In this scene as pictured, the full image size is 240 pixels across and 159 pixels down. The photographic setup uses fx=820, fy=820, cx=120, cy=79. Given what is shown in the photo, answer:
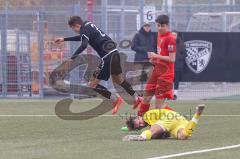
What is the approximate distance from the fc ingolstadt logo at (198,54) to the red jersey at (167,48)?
31.6ft

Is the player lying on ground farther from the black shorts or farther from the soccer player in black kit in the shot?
the black shorts

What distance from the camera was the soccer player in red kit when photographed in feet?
43.0

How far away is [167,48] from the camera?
13.2m

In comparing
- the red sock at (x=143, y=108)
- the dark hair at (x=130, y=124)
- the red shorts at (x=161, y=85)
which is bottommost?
the dark hair at (x=130, y=124)

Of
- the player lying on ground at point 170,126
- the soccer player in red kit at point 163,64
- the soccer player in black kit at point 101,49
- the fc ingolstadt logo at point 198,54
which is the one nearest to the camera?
the player lying on ground at point 170,126

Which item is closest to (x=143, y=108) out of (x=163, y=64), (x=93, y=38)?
(x=163, y=64)

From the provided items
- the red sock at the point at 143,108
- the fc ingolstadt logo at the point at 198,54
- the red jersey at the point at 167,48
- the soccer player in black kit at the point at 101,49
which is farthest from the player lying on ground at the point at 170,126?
the fc ingolstadt logo at the point at 198,54

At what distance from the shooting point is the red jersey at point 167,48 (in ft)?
43.3

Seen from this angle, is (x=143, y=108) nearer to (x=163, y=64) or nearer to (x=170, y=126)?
(x=163, y=64)

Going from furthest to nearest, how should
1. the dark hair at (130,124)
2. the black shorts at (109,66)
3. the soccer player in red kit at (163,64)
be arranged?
the black shorts at (109,66)
the soccer player in red kit at (163,64)
the dark hair at (130,124)

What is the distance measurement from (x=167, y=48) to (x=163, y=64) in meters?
0.30

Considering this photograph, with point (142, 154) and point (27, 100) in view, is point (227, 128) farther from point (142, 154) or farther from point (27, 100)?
point (27, 100)

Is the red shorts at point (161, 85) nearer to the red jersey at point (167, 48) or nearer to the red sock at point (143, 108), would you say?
the red jersey at point (167, 48)

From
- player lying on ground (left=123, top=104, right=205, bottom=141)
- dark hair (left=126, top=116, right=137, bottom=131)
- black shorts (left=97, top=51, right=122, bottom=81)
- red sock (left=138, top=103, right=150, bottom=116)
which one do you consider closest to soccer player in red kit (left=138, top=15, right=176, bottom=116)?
red sock (left=138, top=103, right=150, bottom=116)
